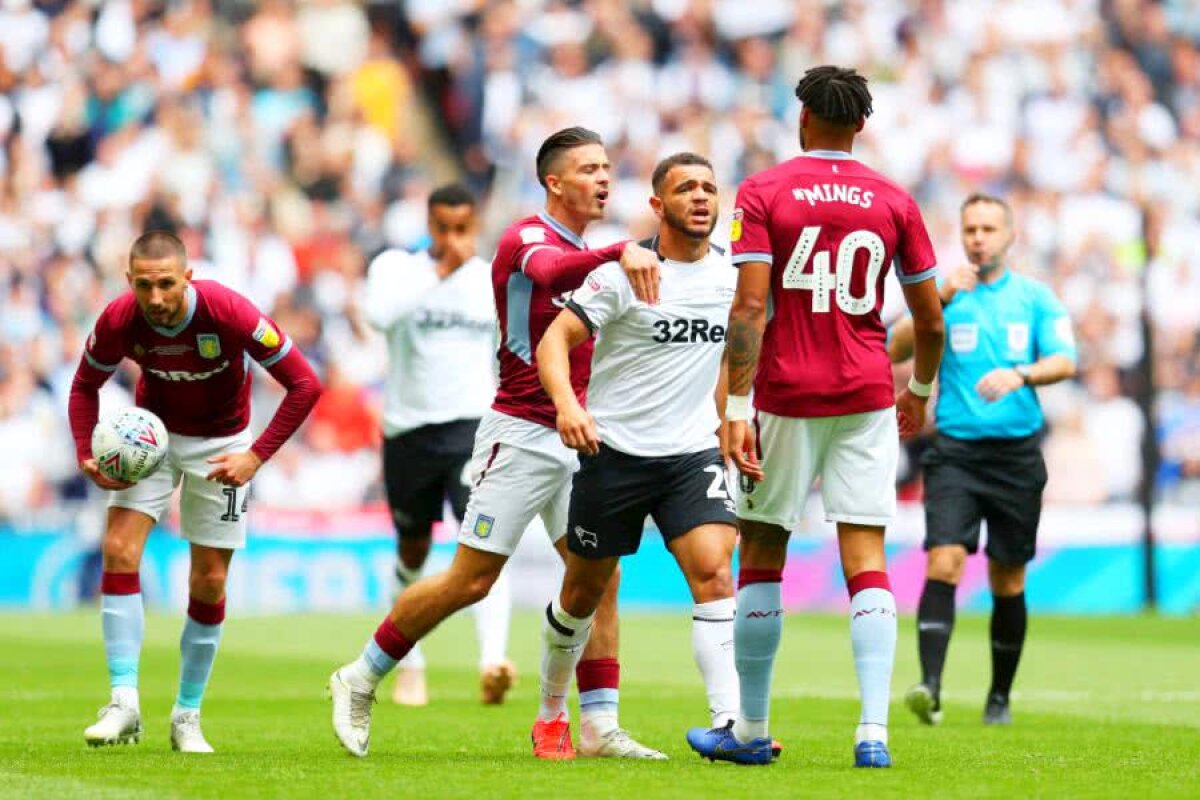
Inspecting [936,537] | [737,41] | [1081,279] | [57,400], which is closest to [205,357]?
[936,537]

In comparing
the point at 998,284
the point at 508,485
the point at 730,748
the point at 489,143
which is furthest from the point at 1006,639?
the point at 489,143

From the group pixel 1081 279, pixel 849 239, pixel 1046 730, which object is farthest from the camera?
pixel 1081 279

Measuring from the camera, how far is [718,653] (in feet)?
25.0

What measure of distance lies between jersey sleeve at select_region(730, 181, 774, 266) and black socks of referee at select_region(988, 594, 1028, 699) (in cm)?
368

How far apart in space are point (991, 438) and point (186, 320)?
13.9ft

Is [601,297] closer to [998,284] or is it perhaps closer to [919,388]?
[919,388]

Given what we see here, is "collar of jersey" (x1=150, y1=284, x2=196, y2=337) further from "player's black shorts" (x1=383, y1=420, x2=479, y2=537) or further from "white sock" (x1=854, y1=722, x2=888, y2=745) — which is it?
"player's black shorts" (x1=383, y1=420, x2=479, y2=537)

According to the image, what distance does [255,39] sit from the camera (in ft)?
86.7

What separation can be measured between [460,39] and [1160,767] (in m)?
21.1

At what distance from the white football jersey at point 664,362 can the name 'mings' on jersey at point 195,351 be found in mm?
1560

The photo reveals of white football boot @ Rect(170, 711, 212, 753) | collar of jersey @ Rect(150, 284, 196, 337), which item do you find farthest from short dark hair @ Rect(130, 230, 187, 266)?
white football boot @ Rect(170, 711, 212, 753)

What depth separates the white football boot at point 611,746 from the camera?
26.1 feet

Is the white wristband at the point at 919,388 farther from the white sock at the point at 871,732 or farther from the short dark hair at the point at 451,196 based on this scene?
the short dark hair at the point at 451,196

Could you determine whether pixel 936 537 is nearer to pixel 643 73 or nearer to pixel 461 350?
pixel 461 350
